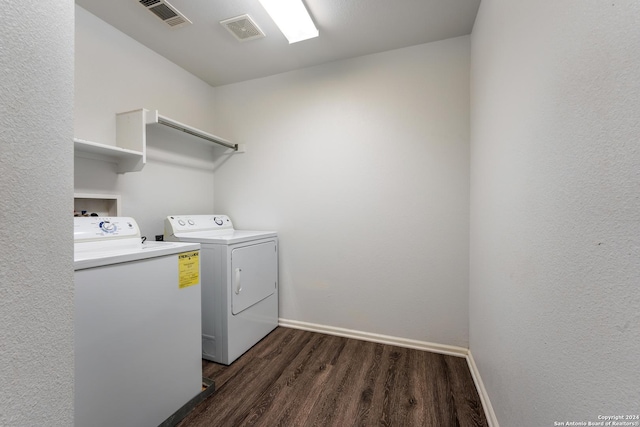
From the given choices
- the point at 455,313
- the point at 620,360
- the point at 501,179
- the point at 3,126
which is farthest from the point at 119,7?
the point at 455,313

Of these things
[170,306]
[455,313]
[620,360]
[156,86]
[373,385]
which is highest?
[156,86]

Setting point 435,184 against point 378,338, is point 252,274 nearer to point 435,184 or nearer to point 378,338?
point 378,338

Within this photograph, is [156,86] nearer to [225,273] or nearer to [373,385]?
[225,273]

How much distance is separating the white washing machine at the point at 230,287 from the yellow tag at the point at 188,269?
0.34m

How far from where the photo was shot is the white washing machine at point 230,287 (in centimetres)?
188

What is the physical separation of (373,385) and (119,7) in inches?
117

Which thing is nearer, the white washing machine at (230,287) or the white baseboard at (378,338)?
the white washing machine at (230,287)

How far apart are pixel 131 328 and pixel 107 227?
698 mm

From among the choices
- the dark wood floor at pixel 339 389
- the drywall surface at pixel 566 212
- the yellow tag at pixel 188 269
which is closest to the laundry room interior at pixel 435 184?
the drywall surface at pixel 566 212

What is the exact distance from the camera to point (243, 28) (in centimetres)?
190

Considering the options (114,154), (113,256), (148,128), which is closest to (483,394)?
(113,256)

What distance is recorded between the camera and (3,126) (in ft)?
1.76

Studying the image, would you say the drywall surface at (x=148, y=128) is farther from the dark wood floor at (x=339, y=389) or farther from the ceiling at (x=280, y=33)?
the dark wood floor at (x=339, y=389)

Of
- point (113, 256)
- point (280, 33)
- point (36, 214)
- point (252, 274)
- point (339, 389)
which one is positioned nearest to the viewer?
point (36, 214)
